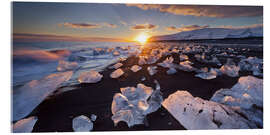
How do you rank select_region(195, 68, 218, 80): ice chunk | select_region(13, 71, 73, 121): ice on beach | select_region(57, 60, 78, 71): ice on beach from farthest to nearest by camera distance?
select_region(57, 60, 78, 71): ice on beach
select_region(195, 68, 218, 80): ice chunk
select_region(13, 71, 73, 121): ice on beach

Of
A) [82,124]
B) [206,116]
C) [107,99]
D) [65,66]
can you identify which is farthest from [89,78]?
[206,116]

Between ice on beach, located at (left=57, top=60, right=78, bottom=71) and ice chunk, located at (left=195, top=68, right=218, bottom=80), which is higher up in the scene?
ice on beach, located at (left=57, top=60, right=78, bottom=71)

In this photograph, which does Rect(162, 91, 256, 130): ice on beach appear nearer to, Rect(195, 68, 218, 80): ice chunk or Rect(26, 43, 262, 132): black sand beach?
Rect(26, 43, 262, 132): black sand beach

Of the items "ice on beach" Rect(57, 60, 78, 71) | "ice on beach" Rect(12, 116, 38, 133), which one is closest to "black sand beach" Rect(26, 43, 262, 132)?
"ice on beach" Rect(12, 116, 38, 133)

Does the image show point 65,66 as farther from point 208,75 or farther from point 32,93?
point 208,75

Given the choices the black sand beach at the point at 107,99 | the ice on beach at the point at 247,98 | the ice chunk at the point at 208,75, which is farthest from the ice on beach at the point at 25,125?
the ice chunk at the point at 208,75
